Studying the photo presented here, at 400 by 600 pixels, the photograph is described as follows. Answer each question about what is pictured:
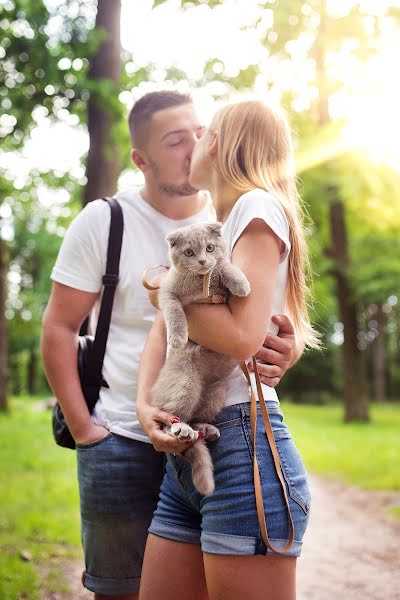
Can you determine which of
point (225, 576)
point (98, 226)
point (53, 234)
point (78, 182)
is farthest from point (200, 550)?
point (53, 234)

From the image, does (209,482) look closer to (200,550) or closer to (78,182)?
(200,550)

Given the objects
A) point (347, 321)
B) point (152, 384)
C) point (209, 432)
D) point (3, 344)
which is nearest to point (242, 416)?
point (209, 432)

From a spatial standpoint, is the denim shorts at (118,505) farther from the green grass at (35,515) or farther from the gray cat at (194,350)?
the green grass at (35,515)

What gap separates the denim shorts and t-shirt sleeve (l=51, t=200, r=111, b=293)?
833mm

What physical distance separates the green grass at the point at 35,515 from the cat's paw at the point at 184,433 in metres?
3.82

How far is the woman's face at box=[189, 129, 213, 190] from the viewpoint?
2.81 m

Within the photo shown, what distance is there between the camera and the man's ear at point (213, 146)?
9.00ft

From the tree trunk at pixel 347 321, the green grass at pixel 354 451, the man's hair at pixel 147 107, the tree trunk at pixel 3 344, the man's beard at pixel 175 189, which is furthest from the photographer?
the tree trunk at pixel 3 344

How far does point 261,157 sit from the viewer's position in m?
2.66

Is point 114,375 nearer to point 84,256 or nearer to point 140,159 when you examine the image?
point 84,256

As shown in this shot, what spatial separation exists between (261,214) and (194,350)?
0.65 meters

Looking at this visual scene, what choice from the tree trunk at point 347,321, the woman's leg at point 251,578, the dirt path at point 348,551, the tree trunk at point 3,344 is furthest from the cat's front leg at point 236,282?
the tree trunk at point 3,344

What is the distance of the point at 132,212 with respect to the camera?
143 inches

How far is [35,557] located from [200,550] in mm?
4421
